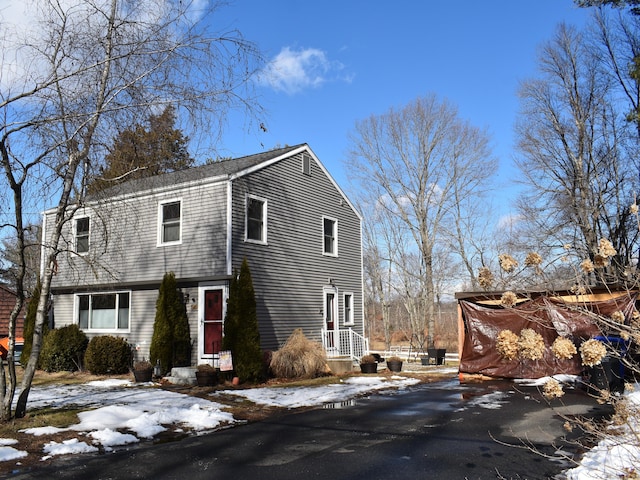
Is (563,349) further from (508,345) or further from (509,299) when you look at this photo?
(509,299)

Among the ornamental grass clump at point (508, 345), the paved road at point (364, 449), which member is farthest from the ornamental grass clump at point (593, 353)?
the paved road at point (364, 449)

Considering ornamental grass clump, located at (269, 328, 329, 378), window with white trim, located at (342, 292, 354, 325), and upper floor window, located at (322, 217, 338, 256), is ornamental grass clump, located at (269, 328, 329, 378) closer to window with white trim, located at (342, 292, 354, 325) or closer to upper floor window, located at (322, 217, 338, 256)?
window with white trim, located at (342, 292, 354, 325)

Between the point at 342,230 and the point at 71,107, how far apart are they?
13075 mm

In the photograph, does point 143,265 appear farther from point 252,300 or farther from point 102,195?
point 102,195

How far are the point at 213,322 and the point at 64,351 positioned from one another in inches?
205

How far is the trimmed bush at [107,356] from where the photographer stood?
1534 centimetres

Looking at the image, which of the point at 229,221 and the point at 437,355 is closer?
the point at 229,221

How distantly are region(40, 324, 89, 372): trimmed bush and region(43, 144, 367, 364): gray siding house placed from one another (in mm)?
744

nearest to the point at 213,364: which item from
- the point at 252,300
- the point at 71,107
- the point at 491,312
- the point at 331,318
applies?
the point at 252,300

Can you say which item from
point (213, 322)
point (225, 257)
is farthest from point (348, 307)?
point (225, 257)

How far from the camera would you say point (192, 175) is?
10.8m

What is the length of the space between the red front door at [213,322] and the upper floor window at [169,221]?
2.15 meters

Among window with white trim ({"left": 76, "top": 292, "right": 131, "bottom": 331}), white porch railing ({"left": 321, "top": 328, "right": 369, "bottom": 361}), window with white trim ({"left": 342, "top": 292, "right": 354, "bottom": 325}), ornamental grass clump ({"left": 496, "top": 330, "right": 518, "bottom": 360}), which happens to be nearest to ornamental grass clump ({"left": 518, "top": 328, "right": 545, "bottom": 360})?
ornamental grass clump ({"left": 496, "top": 330, "right": 518, "bottom": 360})

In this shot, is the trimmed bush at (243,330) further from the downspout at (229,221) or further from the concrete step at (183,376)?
the concrete step at (183,376)
